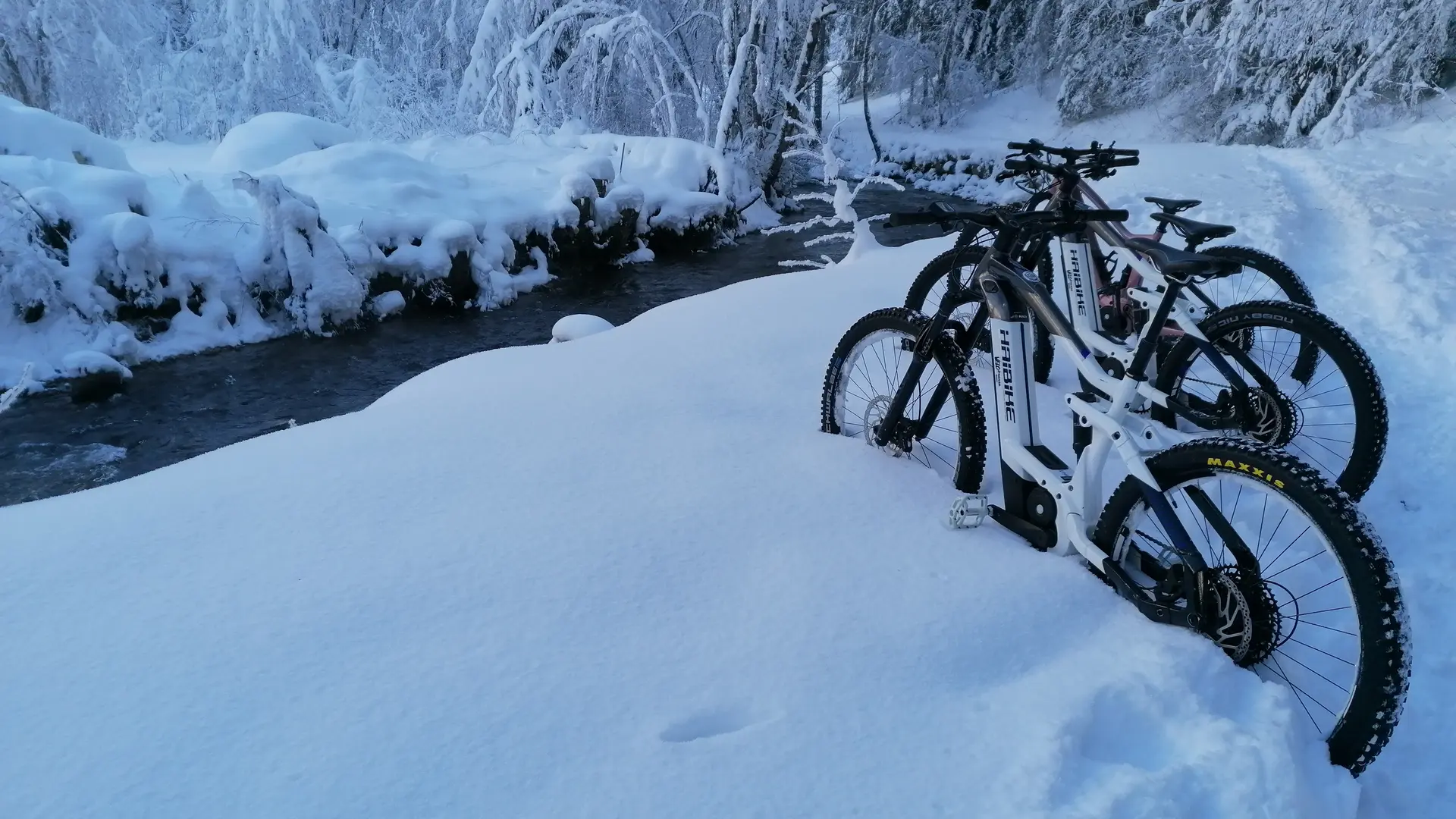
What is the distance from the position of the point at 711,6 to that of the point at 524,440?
1202cm

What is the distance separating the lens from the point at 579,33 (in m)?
13.0

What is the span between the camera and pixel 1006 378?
8.18 ft

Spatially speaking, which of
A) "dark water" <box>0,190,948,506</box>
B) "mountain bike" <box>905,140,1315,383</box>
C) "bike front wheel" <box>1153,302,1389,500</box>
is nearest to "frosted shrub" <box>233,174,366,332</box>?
"dark water" <box>0,190,948,506</box>

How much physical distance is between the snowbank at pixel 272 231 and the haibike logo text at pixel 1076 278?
738cm

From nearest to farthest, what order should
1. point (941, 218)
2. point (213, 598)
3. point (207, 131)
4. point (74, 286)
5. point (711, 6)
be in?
point (213, 598) < point (941, 218) < point (74, 286) < point (711, 6) < point (207, 131)

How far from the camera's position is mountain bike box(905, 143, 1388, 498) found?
2.62 m

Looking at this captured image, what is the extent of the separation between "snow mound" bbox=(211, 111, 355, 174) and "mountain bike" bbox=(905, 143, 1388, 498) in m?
9.16

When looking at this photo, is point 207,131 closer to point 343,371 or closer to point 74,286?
point 74,286

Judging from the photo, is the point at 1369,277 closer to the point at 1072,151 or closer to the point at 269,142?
the point at 1072,151

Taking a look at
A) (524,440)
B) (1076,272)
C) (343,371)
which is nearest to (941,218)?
(1076,272)

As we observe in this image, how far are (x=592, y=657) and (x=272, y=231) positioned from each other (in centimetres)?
799

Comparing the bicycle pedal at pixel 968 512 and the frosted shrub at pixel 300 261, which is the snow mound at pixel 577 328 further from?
the frosted shrub at pixel 300 261

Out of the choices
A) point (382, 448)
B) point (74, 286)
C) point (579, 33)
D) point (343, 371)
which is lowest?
point (343, 371)

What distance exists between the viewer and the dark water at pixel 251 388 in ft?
19.0
